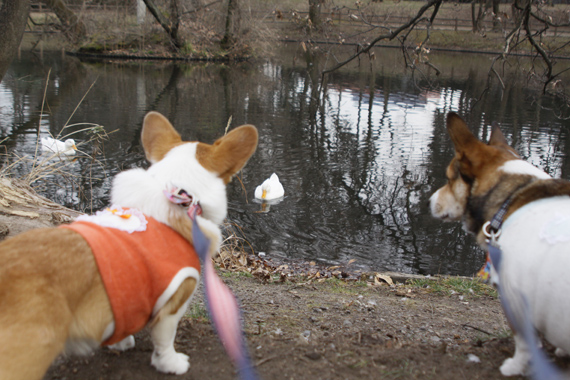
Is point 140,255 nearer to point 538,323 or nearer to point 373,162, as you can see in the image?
point 538,323

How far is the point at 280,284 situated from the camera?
5.63m

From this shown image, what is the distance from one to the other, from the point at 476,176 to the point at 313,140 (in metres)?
10.6

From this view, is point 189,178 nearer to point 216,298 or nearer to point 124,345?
point 216,298

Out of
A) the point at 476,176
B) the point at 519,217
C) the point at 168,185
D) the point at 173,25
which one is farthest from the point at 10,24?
the point at 173,25

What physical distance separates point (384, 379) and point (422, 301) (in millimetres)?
2446

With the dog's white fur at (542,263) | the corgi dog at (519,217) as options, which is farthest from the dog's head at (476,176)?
the dog's white fur at (542,263)

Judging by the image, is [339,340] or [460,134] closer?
[460,134]

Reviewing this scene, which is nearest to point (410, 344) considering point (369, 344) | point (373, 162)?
point (369, 344)

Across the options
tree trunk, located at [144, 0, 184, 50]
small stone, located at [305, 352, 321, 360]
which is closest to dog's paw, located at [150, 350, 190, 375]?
small stone, located at [305, 352, 321, 360]

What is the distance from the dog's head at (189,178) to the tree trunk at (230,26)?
104 feet

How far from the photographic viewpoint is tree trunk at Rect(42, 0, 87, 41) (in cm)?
2870

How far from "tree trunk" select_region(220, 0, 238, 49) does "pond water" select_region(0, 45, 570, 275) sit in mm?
7031

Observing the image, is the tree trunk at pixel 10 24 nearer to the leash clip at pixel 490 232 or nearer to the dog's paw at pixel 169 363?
the dog's paw at pixel 169 363

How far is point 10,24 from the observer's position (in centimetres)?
612
